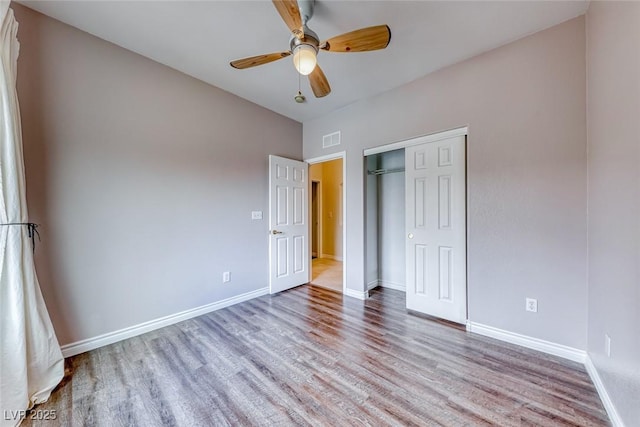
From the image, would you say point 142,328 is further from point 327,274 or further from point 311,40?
point 311,40

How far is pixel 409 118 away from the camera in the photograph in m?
2.90

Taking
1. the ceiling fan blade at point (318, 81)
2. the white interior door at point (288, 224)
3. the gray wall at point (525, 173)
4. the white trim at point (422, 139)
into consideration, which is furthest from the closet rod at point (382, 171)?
the ceiling fan blade at point (318, 81)

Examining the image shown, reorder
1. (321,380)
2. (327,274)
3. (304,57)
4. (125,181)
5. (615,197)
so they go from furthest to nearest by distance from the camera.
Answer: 1. (327,274)
2. (125,181)
3. (321,380)
4. (304,57)
5. (615,197)

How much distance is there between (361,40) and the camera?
163 cm

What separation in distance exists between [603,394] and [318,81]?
Answer: 300 cm

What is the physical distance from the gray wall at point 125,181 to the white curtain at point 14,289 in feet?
1.34

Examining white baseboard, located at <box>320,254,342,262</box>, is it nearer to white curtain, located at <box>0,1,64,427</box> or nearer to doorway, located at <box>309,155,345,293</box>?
doorway, located at <box>309,155,345,293</box>

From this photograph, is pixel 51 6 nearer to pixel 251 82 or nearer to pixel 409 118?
pixel 251 82

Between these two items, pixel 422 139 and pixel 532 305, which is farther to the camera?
pixel 422 139

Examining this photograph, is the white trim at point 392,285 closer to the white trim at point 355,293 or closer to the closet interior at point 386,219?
the closet interior at point 386,219

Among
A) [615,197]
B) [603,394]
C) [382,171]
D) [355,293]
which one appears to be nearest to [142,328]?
[355,293]

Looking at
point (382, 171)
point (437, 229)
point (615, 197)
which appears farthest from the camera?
point (382, 171)

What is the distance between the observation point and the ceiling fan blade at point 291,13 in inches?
54.9

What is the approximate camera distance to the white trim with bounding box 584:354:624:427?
138cm
